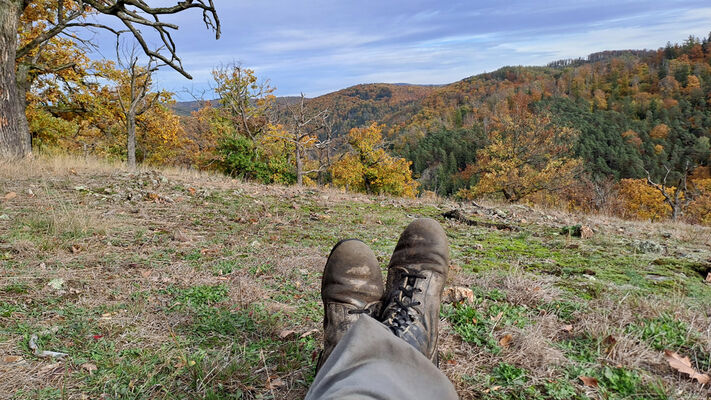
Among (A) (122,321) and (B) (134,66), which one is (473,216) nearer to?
(A) (122,321)

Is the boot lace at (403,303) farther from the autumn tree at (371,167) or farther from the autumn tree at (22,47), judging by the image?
the autumn tree at (371,167)

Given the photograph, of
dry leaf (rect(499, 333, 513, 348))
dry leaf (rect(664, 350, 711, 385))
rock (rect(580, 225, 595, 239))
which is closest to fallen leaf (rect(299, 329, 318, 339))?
dry leaf (rect(499, 333, 513, 348))

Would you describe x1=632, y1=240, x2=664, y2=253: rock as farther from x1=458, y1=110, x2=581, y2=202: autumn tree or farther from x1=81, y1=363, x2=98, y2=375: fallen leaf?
x1=458, y1=110, x2=581, y2=202: autumn tree

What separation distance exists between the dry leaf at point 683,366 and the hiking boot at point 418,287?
103 cm

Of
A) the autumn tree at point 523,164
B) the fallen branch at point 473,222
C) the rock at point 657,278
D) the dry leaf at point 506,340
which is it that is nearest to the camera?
the dry leaf at point 506,340

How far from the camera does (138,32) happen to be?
30.7 ft

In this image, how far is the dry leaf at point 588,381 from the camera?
1.49 metres

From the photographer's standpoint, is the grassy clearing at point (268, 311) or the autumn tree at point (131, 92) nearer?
the grassy clearing at point (268, 311)

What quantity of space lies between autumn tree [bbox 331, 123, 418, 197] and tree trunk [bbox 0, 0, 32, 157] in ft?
83.8

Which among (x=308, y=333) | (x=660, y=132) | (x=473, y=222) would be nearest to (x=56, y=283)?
(x=308, y=333)

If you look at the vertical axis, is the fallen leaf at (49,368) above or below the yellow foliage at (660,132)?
below

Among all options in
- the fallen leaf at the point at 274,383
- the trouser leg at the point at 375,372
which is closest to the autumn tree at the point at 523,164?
the fallen leaf at the point at 274,383

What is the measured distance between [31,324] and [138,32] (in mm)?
9948

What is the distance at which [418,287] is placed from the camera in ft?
5.93
